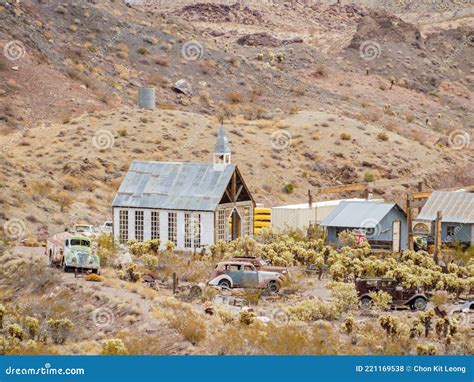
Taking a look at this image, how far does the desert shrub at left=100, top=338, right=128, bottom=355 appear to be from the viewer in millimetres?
25797

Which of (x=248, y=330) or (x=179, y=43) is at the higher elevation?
(x=179, y=43)

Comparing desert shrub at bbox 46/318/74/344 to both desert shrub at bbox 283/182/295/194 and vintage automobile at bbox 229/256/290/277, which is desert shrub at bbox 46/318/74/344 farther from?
desert shrub at bbox 283/182/295/194

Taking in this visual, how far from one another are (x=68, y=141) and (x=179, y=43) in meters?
30.9

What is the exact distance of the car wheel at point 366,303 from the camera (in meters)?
34.2

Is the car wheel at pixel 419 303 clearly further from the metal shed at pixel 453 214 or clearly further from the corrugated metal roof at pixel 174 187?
the metal shed at pixel 453 214

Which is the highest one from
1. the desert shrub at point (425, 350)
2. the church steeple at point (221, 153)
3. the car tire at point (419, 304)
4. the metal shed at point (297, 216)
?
the church steeple at point (221, 153)

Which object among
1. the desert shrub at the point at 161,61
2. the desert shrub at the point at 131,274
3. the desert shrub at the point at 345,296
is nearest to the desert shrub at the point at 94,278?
the desert shrub at the point at 131,274

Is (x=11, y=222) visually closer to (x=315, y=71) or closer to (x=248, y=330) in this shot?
(x=248, y=330)

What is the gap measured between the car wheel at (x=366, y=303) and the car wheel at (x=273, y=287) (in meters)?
3.28

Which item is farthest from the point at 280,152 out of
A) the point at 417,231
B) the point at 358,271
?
the point at 358,271

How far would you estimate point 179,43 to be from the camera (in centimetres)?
9350

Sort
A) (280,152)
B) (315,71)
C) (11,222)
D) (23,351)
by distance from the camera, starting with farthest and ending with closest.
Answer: (315,71), (280,152), (11,222), (23,351)

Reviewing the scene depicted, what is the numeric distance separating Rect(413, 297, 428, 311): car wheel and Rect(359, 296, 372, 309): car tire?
4.07ft

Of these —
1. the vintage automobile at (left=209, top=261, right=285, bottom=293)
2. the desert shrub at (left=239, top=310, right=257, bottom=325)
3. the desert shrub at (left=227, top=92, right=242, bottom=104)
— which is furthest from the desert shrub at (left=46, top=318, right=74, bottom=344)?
the desert shrub at (left=227, top=92, right=242, bottom=104)
